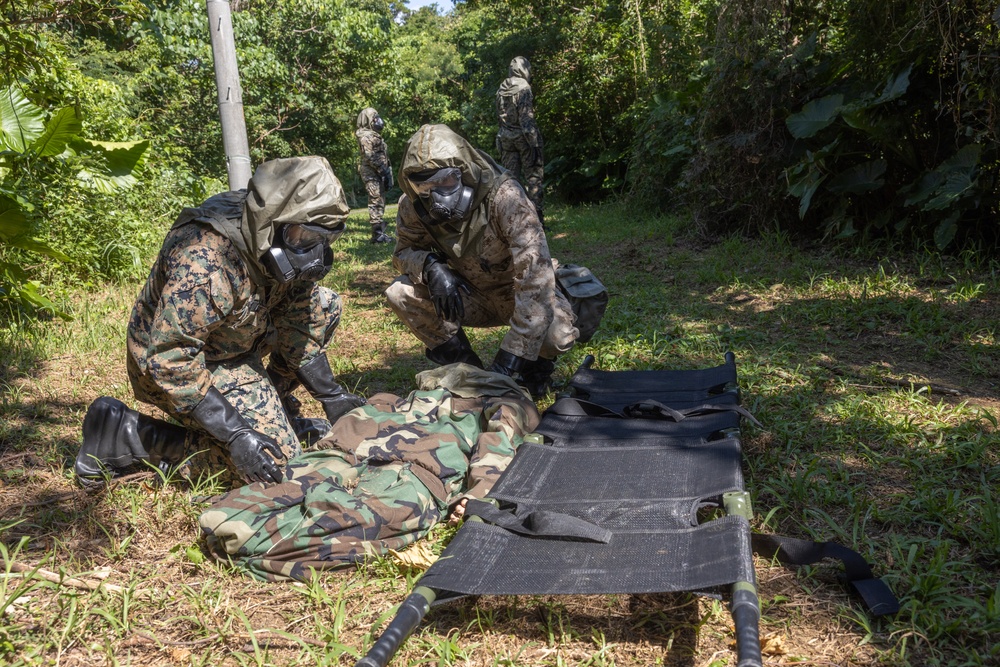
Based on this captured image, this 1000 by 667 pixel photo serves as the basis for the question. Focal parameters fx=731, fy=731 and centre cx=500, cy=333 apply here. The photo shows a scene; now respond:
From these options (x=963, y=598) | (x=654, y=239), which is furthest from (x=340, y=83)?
(x=963, y=598)

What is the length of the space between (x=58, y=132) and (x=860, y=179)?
5.84m

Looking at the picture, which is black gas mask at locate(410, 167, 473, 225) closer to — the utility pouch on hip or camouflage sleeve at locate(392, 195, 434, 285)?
camouflage sleeve at locate(392, 195, 434, 285)

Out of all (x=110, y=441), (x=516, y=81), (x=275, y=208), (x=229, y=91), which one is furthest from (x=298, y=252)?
(x=516, y=81)

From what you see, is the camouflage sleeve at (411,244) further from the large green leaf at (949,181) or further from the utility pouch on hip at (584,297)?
the large green leaf at (949,181)

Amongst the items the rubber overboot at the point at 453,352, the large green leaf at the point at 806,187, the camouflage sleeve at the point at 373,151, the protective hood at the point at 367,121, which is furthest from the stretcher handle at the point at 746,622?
the protective hood at the point at 367,121

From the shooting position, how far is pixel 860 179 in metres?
5.86

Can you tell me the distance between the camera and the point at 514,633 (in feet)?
6.70

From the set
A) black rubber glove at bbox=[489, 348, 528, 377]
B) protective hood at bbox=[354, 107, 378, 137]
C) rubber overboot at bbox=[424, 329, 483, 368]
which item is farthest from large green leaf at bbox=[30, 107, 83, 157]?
protective hood at bbox=[354, 107, 378, 137]

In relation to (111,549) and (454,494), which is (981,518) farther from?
(111,549)

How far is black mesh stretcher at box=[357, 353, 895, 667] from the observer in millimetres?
1851

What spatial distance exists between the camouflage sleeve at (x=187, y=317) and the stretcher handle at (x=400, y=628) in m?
1.30

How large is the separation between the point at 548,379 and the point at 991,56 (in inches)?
145

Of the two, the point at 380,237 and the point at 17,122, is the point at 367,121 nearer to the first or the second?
the point at 380,237

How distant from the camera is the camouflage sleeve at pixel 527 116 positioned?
30.9ft
